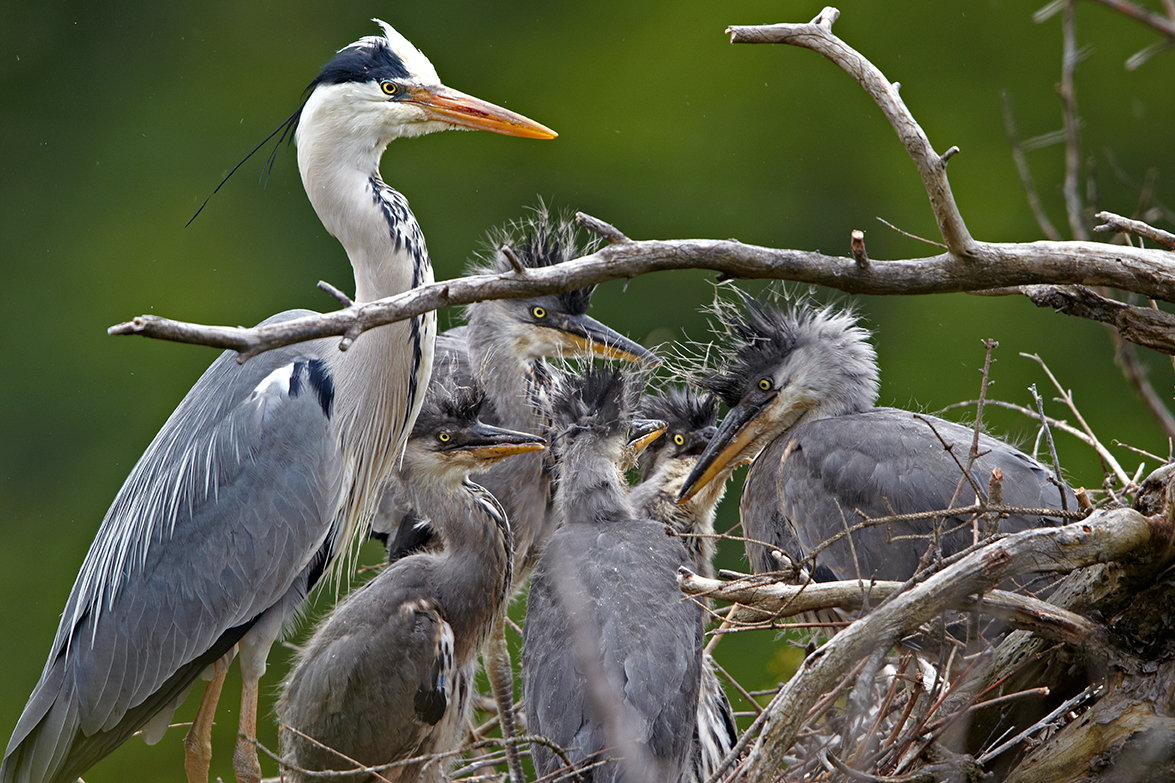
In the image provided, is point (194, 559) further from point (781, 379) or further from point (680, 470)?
point (781, 379)

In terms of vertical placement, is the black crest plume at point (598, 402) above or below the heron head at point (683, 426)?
above

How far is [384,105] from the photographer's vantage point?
2.50m

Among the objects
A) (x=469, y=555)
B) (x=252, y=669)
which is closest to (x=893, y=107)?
(x=469, y=555)

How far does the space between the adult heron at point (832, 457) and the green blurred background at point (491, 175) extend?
2357 mm

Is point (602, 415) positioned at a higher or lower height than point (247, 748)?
higher

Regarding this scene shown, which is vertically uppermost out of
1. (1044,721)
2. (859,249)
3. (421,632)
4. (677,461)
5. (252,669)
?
(859,249)

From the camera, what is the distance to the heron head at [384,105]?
247 cm

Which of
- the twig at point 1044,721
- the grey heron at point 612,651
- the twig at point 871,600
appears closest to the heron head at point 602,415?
the grey heron at point 612,651

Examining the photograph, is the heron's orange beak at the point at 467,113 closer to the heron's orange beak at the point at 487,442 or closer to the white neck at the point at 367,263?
the white neck at the point at 367,263

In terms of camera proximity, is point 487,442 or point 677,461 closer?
point 487,442

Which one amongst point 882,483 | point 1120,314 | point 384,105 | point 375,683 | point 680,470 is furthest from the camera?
point 680,470

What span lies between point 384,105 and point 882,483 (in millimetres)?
1249

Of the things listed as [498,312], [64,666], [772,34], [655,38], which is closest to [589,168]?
[655,38]

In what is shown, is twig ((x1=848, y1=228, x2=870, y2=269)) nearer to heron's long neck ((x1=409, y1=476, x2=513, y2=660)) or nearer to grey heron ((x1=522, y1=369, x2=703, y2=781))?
grey heron ((x1=522, y1=369, x2=703, y2=781))
